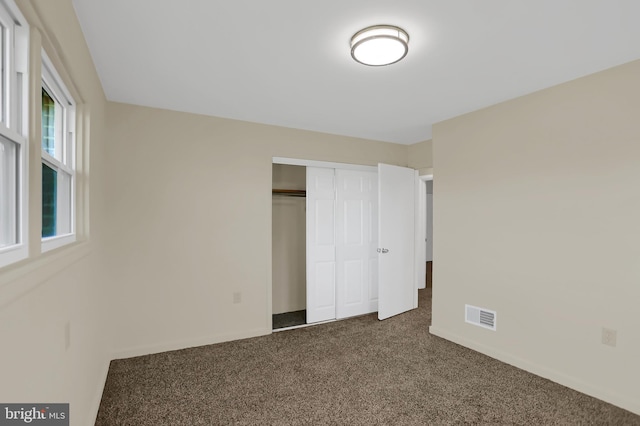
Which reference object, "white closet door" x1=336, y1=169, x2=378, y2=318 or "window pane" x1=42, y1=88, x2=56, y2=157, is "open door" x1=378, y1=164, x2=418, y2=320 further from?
"window pane" x1=42, y1=88, x2=56, y2=157

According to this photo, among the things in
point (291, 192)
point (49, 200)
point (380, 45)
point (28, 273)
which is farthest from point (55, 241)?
point (291, 192)

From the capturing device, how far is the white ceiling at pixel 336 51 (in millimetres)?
1778

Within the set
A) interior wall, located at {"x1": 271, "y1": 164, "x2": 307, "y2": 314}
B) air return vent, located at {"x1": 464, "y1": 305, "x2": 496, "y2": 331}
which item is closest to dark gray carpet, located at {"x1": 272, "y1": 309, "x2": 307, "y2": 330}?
interior wall, located at {"x1": 271, "y1": 164, "x2": 307, "y2": 314}

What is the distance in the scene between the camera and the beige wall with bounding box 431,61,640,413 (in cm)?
241

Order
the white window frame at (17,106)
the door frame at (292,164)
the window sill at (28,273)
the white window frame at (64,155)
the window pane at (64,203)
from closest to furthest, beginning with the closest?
the window sill at (28,273), the white window frame at (17,106), the white window frame at (64,155), the window pane at (64,203), the door frame at (292,164)

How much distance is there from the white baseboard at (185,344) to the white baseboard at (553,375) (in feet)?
7.08

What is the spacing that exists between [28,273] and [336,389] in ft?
7.28

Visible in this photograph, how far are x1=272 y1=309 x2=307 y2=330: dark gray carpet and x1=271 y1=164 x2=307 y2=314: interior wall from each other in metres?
0.12

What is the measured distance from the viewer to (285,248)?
15.6ft

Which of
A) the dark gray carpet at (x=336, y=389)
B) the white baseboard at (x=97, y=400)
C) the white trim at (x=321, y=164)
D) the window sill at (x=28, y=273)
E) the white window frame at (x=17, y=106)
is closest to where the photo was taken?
the window sill at (x=28, y=273)

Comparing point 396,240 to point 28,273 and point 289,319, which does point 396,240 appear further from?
point 28,273

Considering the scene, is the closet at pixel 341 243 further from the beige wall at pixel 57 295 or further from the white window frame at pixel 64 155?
the white window frame at pixel 64 155

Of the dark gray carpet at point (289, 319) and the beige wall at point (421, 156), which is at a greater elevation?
the beige wall at point (421, 156)

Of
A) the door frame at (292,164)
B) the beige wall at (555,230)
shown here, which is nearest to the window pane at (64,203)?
the door frame at (292,164)
